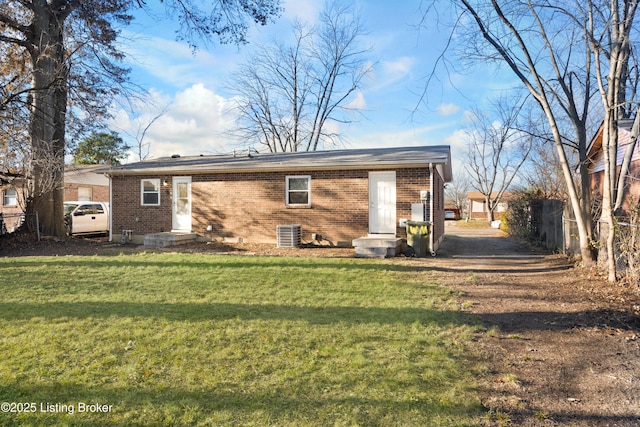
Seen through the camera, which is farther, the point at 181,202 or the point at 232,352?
the point at 181,202

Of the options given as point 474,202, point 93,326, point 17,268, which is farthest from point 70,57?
point 474,202

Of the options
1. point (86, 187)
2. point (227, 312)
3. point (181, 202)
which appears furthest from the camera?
point (86, 187)

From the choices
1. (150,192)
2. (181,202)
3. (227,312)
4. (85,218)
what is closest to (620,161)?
(227,312)

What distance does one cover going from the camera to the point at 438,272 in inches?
360

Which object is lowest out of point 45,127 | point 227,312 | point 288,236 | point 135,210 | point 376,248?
point 227,312

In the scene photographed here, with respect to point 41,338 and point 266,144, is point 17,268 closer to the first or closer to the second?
point 41,338

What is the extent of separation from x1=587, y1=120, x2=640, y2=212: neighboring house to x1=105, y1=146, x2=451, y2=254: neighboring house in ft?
15.8

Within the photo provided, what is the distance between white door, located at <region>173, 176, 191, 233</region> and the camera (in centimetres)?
1500

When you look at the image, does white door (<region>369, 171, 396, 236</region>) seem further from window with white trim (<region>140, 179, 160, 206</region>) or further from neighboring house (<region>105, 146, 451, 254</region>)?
window with white trim (<region>140, 179, 160, 206</region>)

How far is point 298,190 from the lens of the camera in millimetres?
13680

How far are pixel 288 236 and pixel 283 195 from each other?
1.59m

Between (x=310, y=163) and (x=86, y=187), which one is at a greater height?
(x=86, y=187)

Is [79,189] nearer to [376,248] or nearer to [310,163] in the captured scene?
[310,163]

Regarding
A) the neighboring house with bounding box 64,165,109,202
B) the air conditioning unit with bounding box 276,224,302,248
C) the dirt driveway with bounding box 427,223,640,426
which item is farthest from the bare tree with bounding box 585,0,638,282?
the neighboring house with bounding box 64,165,109,202
